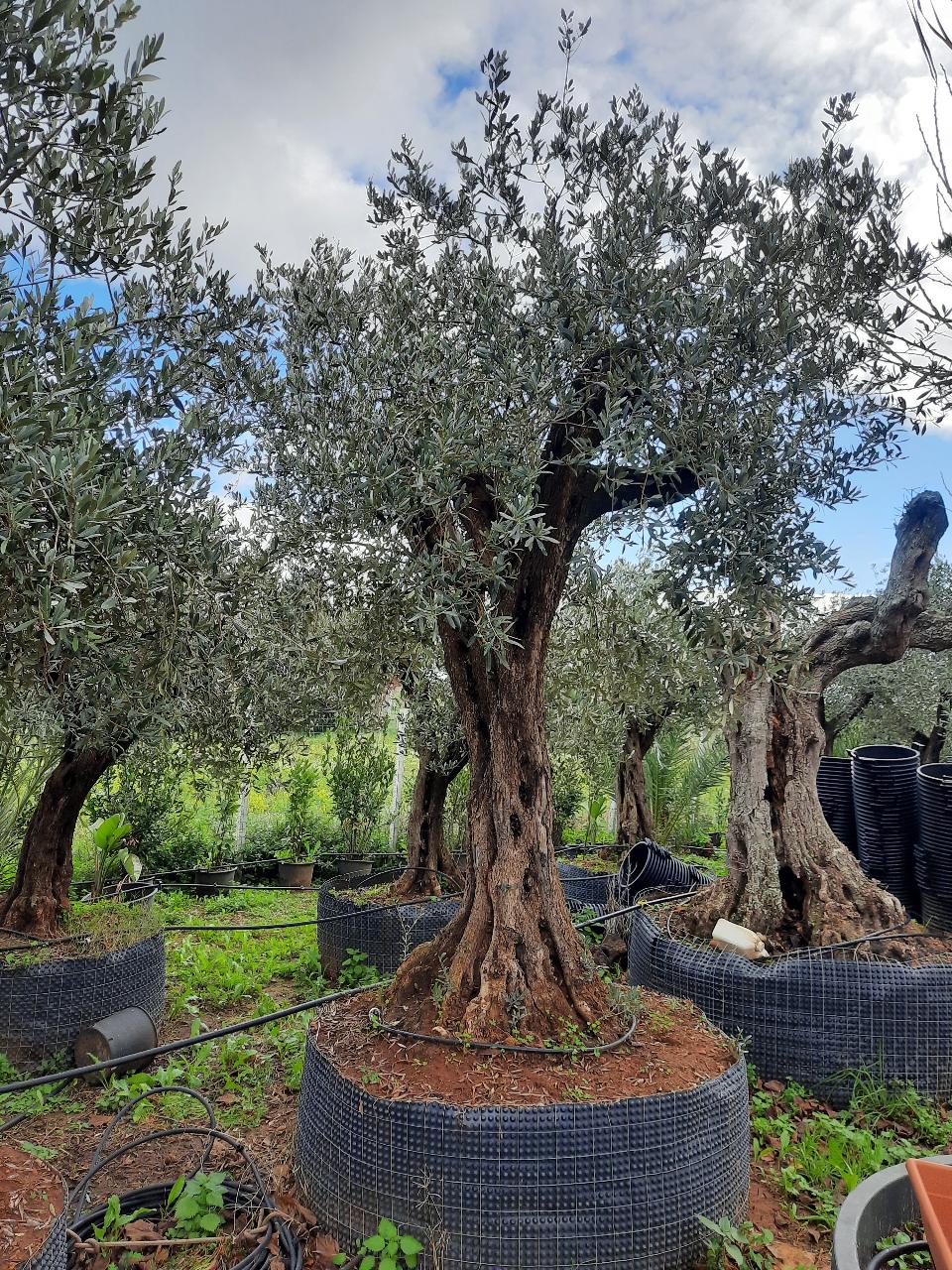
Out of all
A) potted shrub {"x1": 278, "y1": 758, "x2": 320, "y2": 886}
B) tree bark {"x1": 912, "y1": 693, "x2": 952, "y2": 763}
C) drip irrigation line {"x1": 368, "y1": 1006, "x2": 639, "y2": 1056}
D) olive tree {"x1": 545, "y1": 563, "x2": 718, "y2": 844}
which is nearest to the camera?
drip irrigation line {"x1": 368, "y1": 1006, "x2": 639, "y2": 1056}

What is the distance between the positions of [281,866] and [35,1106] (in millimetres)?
7706

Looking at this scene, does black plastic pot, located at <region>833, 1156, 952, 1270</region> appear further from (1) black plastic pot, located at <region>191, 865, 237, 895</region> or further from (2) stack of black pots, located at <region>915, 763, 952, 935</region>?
(1) black plastic pot, located at <region>191, 865, 237, 895</region>

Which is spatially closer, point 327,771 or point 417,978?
point 417,978

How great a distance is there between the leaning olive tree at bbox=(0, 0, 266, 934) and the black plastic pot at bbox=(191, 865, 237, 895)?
8.33 meters

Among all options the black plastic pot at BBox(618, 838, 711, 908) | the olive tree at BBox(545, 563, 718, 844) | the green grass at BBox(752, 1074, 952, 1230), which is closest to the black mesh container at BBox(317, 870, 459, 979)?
the black plastic pot at BBox(618, 838, 711, 908)

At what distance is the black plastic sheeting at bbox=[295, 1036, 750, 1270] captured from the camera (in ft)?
10.9

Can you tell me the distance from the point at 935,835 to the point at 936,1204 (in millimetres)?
6578

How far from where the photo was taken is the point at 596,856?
38.9 feet

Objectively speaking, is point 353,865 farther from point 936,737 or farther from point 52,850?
point 936,737

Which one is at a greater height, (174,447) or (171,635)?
(174,447)

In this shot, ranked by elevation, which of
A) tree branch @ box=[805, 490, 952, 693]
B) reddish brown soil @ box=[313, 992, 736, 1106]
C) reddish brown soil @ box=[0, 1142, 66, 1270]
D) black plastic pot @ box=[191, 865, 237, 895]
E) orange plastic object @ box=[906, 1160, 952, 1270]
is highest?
tree branch @ box=[805, 490, 952, 693]

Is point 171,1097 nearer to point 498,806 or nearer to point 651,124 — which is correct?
point 498,806

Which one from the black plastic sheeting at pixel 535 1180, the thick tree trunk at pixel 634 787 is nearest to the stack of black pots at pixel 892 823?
the thick tree trunk at pixel 634 787

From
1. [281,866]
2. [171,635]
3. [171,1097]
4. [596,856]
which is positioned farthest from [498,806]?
[281,866]
